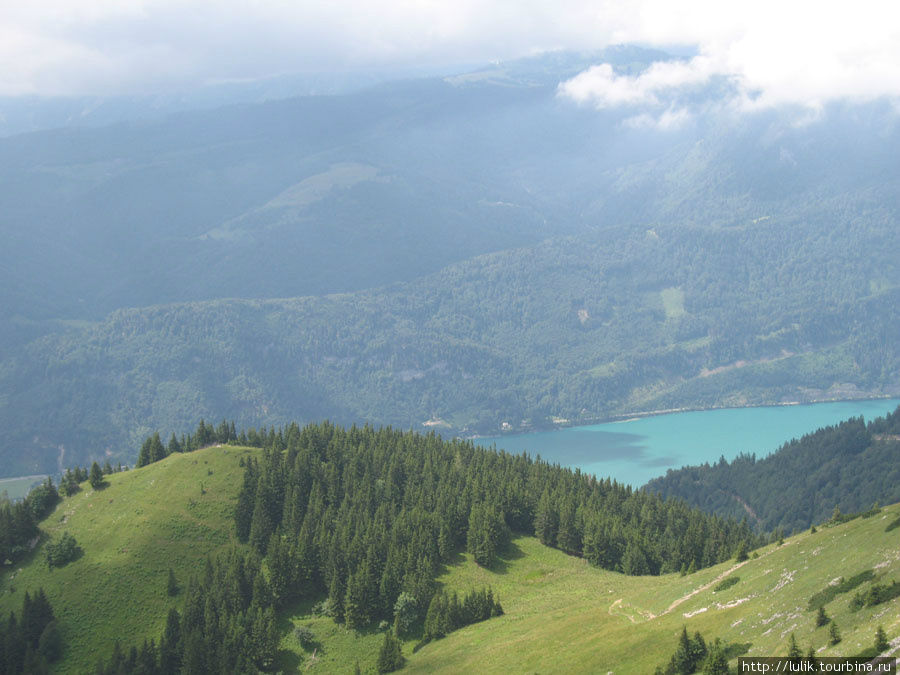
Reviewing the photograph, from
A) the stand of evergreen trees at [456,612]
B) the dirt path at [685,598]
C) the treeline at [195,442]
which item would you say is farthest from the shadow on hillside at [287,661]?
the treeline at [195,442]

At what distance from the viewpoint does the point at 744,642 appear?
2527 inches

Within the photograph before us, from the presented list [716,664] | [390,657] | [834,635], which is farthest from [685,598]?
[390,657]

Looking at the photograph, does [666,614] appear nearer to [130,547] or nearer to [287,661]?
[287,661]

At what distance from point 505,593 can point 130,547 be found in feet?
167

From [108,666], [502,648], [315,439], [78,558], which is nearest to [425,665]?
[502,648]

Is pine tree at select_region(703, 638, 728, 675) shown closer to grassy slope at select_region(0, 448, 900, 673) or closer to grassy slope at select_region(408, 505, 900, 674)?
grassy slope at select_region(408, 505, 900, 674)

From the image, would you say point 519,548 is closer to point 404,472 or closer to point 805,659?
point 404,472

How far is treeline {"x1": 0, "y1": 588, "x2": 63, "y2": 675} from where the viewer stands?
106 meters

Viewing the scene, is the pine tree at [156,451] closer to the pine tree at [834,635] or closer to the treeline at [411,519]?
the treeline at [411,519]

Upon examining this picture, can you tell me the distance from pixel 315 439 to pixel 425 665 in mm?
66428

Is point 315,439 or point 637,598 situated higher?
point 315,439

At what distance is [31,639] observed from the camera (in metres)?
110

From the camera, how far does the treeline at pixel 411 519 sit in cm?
11562

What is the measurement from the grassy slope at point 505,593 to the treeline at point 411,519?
3.69 meters
